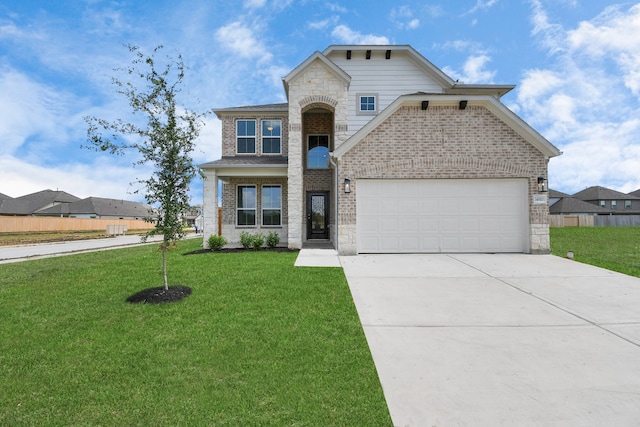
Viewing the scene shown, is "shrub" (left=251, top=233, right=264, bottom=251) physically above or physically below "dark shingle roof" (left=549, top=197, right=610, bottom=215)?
below

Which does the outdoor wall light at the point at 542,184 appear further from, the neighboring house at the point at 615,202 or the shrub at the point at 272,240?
the neighboring house at the point at 615,202

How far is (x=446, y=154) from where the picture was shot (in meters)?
10.2

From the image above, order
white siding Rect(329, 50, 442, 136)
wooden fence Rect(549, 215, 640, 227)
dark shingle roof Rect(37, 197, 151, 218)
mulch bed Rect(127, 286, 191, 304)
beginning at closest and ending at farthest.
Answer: mulch bed Rect(127, 286, 191, 304)
white siding Rect(329, 50, 442, 136)
wooden fence Rect(549, 215, 640, 227)
dark shingle roof Rect(37, 197, 151, 218)

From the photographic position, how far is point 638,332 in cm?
425

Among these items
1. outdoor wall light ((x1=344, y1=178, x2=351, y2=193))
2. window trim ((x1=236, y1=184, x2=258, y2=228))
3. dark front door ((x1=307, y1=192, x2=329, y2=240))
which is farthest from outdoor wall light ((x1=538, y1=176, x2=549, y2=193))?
window trim ((x1=236, y1=184, x2=258, y2=228))

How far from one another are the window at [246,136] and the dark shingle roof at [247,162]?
46 cm

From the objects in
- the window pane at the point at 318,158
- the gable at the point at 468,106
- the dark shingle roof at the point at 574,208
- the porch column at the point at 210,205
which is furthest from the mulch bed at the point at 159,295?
the dark shingle roof at the point at 574,208

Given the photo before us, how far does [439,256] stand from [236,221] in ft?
29.2

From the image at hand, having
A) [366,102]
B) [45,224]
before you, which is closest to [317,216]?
[366,102]

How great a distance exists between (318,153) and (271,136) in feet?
7.85

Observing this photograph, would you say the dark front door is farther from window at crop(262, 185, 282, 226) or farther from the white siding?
the white siding

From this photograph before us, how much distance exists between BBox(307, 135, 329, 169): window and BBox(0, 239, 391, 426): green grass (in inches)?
347

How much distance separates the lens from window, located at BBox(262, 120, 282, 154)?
1472 cm

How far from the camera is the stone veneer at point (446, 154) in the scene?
10188 mm
